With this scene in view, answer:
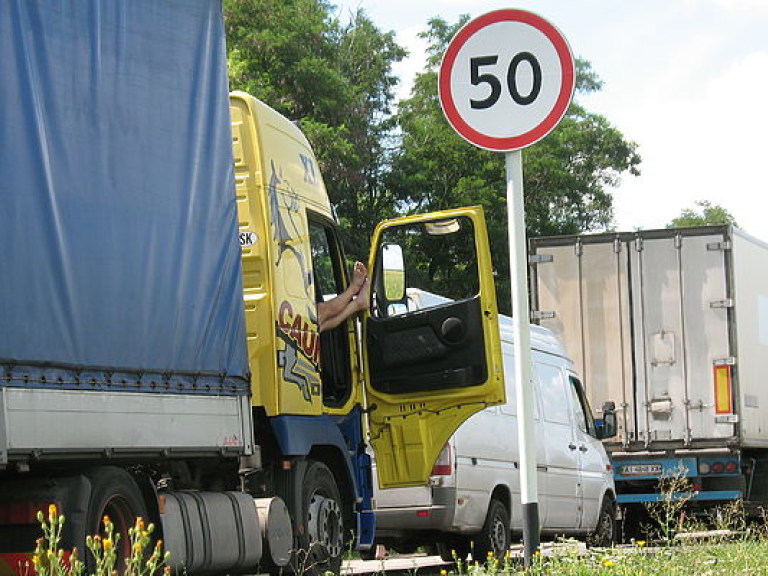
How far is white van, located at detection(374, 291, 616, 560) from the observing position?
1330 cm

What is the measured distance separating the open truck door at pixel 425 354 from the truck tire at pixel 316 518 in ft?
2.47

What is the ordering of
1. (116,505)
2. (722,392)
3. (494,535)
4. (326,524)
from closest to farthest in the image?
1. (116,505)
2. (326,524)
3. (494,535)
4. (722,392)

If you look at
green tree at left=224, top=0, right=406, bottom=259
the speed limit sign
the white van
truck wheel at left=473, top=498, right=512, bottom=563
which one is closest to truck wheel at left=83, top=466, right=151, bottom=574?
the speed limit sign

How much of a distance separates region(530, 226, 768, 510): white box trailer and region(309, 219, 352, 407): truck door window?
24.8 feet

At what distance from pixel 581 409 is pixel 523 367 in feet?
34.4

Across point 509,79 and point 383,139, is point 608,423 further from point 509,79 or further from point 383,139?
point 383,139

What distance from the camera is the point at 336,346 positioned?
11547 millimetres

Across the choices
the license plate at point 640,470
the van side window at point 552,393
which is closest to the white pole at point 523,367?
the van side window at point 552,393

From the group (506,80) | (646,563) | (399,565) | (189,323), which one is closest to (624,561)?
(646,563)

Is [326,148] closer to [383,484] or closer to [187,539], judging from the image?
[383,484]

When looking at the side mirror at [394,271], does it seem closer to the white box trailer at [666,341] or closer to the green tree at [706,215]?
the white box trailer at [666,341]

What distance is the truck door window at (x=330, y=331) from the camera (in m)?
11.3

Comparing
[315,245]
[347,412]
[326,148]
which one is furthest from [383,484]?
[326,148]

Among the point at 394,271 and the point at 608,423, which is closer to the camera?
the point at 394,271
